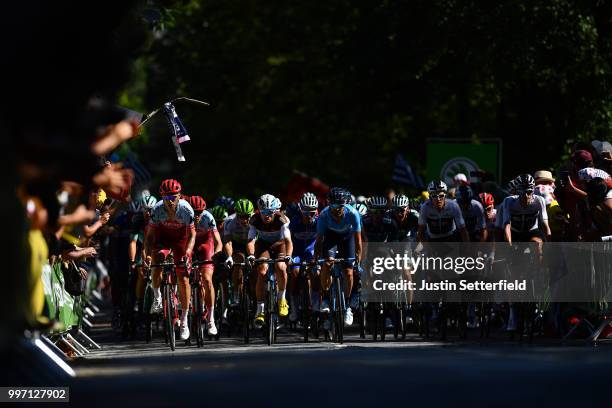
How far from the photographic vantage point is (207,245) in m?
23.8

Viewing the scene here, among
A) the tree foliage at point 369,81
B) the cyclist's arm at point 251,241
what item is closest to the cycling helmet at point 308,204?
the cyclist's arm at point 251,241

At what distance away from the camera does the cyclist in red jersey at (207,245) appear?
74.2ft

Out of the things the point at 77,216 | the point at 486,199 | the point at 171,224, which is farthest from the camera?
the point at 486,199

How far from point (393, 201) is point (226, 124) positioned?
26639mm

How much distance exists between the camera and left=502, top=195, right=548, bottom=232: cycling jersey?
22.6 meters

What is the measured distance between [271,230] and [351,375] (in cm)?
857

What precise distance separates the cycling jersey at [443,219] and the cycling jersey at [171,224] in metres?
2.99

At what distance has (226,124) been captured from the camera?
170 feet

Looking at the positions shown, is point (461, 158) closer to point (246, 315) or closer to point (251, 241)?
point (251, 241)

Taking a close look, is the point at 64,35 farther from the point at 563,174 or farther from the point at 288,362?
the point at 563,174

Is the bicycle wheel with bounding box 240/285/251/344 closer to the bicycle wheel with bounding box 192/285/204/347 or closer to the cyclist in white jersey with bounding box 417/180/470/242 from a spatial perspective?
the bicycle wheel with bounding box 192/285/204/347

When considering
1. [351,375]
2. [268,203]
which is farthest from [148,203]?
[351,375]

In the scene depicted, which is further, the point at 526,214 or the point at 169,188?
the point at 526,214

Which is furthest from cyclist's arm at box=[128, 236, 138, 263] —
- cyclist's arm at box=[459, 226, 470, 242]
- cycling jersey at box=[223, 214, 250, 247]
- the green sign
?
the green sign
